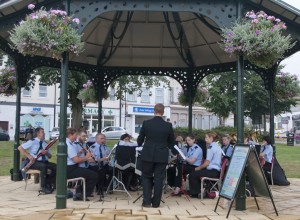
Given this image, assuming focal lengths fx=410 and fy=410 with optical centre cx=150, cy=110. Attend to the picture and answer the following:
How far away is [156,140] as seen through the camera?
24.5ft

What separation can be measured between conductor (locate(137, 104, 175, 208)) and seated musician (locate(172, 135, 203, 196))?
141 cm

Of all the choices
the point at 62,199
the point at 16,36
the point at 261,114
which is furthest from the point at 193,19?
the point at 261,114

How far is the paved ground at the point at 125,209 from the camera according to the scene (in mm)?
6598

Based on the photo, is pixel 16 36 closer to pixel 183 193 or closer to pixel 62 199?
pixel 62 199

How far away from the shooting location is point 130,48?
12797 mm

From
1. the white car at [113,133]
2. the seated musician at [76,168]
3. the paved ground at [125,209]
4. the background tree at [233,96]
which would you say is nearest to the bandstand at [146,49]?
the seated musician at [76,168]

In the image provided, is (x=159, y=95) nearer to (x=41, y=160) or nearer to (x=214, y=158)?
(x=41, y=160)

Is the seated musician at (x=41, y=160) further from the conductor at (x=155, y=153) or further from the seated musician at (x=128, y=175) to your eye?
the conductor at (x=155, y=153)

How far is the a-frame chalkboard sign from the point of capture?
22.7 ft

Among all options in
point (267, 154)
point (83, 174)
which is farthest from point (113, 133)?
point (83, 174)

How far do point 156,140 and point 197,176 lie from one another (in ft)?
5.30

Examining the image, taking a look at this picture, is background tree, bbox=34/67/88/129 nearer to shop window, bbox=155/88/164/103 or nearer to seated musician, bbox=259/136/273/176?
seated musician, bbox=259/136/273/176

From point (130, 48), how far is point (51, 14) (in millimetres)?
5685

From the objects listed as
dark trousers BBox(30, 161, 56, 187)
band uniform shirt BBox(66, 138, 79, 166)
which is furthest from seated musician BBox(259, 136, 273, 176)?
dark trousers BBox(30, 161, 56, 187)
